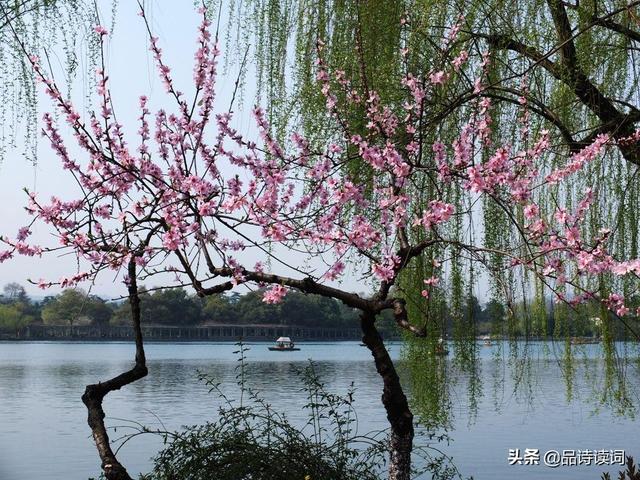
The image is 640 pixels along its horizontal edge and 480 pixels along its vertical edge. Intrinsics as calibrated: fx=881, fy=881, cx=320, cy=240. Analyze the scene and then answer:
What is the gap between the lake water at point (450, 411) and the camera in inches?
181

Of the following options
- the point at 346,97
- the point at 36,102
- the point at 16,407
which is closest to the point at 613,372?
the point at 346,97

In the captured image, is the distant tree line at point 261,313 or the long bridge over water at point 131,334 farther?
the long bridge over water at point 131,334

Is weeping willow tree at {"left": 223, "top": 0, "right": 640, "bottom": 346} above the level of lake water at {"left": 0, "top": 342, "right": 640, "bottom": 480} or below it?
above

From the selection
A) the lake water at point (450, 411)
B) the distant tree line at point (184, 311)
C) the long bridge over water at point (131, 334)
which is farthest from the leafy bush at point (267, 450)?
the long bridge over water at point (131, 334)

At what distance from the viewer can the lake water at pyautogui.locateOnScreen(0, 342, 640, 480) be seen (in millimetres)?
4594

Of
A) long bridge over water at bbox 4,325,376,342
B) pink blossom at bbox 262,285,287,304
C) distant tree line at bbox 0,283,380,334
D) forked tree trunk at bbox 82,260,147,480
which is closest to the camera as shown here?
pink blossom at bbox 262,285,287,304

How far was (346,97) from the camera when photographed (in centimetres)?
Result: 446

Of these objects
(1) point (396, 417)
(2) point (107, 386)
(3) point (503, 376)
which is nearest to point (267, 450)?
(1) point (396, 417)

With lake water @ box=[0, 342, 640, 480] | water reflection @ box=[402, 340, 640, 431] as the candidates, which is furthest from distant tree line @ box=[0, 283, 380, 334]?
water reflection @ box=[402, 340, 640, 431]

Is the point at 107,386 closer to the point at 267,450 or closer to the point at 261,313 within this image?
the point at 267,450

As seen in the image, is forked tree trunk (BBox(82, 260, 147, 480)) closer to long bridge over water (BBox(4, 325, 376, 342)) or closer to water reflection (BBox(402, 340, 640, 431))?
water reflection (BBox(402, 340, 640, 431))

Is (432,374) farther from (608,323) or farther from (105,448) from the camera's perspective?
(105,448)

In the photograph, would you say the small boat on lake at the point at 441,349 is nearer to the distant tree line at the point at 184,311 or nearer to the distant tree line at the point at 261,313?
the distant tree line at the point at 261,313

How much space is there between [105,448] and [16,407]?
25.8 meters
